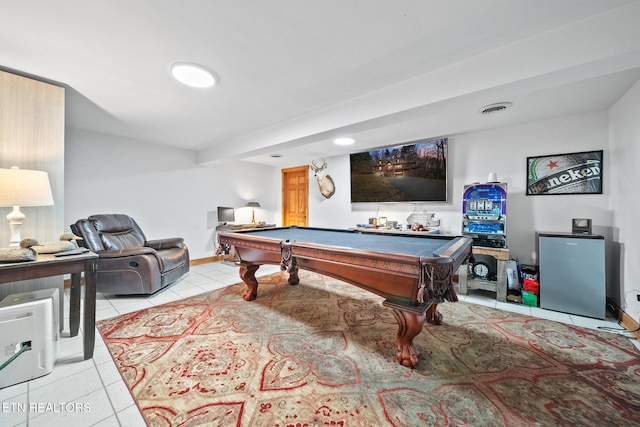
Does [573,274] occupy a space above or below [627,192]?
below

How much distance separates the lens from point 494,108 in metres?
2.72

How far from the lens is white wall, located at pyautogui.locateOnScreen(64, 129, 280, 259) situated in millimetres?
3715

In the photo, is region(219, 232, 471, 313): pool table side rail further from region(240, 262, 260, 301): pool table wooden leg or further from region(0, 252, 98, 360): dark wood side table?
region(0, 252, 98, 360): dark wood side table

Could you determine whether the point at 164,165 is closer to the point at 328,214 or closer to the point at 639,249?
the point at 328,214

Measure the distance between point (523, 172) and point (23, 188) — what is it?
521 cm

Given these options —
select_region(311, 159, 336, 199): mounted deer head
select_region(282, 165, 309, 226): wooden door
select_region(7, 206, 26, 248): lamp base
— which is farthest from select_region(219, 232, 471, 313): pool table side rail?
select_region(282, 165, 309, 226): wooden door

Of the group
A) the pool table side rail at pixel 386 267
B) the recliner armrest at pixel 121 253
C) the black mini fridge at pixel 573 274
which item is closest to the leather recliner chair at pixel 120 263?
the recliner armrest at pixel 121 253

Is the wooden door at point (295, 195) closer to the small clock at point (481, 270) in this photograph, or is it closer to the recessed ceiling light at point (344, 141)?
the recessed ceiling light at point (344, 141)

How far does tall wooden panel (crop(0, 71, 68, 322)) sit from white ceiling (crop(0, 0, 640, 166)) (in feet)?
0.53

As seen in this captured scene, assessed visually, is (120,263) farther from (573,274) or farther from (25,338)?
(573,274)

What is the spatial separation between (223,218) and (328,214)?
2.34 meters

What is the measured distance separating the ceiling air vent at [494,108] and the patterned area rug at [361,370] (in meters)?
2.31

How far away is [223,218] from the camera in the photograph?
535 cm

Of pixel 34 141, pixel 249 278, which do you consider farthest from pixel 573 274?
pixel 34 141
